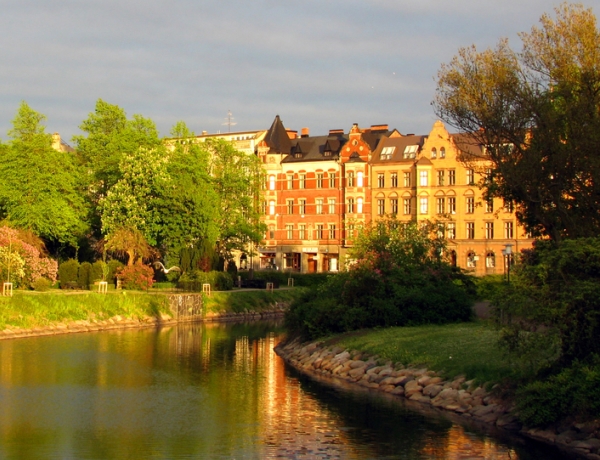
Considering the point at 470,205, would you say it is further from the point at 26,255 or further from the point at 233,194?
the point at 26,255

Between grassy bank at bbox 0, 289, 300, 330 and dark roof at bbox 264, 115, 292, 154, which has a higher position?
dark roof at bbox 264, 115, 292, 154

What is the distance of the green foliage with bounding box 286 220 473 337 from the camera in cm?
4075

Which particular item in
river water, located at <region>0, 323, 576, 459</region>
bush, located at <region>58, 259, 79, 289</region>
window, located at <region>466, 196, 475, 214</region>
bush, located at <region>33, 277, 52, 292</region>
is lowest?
river water, located at <region>0, 323, 576, 459</region>

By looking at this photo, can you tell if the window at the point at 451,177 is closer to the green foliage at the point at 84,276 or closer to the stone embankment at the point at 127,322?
the stone embankment at the point at 127,322

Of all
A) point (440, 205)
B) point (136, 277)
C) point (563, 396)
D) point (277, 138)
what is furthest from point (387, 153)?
point (563, 396)

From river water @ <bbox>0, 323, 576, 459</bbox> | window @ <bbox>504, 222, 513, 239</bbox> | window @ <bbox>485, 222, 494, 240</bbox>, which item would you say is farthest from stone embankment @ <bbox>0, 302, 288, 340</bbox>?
window @ <bbox>504, 222, 513, 239</bbox>

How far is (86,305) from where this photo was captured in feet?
183

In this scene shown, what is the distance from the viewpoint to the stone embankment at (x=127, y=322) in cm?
4988

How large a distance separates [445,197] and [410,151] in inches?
245

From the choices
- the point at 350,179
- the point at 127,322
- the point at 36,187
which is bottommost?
the point at 127,322

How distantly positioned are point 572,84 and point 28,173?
46.8 m

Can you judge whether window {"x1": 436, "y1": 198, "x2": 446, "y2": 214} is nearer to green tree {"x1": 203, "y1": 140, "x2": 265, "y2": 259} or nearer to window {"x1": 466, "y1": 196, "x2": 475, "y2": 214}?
window {"x1": 466, "y1": 196, "x2": 475, "y2": 214}

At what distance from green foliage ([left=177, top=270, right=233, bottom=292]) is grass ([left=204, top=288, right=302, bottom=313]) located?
5.91 feet

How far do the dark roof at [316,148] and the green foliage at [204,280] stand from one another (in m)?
25.5
